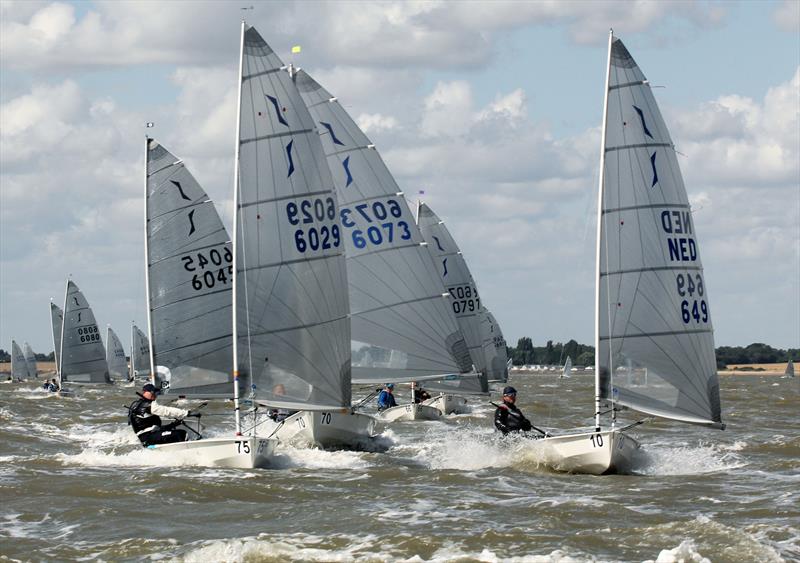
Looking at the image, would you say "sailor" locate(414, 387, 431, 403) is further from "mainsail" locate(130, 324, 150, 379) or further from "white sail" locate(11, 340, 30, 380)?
"white sail" locate(11, 340, 30, 380)

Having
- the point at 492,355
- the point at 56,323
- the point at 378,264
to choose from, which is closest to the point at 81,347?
the point at 56,323

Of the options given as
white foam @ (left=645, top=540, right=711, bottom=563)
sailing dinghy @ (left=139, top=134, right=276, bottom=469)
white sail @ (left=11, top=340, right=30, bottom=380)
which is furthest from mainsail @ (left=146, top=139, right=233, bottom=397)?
white sail @ (left=11, top=340, right=30, bottom=380)

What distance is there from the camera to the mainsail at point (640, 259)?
2127cm

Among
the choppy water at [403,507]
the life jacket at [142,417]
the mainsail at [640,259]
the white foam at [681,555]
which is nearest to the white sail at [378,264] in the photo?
the choppy water at [403,507]

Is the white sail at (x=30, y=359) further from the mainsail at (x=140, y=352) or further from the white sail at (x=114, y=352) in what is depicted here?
the mainsail at (x=140, y=352)

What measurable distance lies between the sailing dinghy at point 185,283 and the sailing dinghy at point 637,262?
7.54 m

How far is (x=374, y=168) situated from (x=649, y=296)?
323 inches

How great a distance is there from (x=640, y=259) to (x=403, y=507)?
6.28 metres

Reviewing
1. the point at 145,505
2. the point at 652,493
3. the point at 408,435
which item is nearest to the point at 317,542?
the point at 145,505

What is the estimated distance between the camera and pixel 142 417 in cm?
2155

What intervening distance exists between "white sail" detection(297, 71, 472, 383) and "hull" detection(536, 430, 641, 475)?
6.84 m

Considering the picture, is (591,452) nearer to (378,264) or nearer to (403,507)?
(403,507)

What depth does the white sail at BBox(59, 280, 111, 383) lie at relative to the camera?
5634 cm

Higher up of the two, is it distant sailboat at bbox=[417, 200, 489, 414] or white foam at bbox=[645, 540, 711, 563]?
distant sailboat at bbox=[417, 200, 489, 414]
